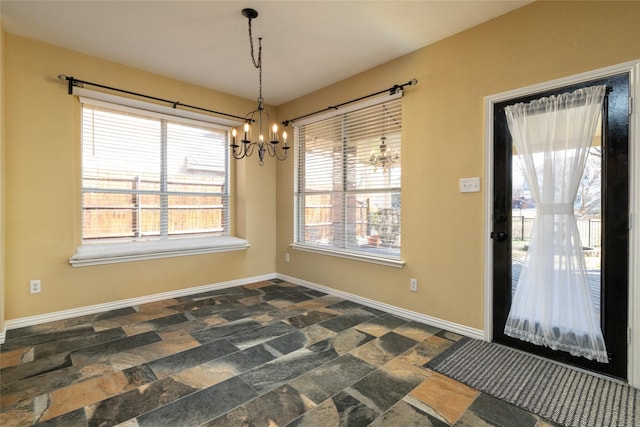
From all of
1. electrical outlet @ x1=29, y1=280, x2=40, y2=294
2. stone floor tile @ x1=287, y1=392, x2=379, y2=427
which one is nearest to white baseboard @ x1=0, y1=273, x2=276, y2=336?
electrical outlet @ x1=29, y1=280, x2=40, y2=294

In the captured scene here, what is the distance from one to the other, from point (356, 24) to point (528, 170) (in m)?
1.89

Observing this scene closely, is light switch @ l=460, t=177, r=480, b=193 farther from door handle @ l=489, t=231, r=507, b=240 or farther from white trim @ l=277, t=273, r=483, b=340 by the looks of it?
white trim @ l=277, t=273, r=483, b=340

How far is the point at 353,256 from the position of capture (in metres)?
3.80

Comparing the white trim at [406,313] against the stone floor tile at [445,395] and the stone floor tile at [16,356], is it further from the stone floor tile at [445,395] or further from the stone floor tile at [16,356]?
the stone floor tile at [16,356]

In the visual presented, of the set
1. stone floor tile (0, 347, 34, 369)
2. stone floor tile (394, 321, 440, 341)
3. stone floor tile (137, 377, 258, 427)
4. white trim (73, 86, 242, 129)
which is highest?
white trim (73, 86, 242, 129)

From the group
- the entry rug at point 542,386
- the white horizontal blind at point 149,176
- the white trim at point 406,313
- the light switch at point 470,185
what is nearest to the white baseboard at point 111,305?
the white horizontal blind at point 149,176

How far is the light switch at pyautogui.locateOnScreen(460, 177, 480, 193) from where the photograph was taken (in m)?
2.73

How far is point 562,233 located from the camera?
2.27 metres

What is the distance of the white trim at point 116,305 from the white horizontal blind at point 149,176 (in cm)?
74

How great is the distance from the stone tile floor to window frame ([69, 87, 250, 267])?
2.13ft

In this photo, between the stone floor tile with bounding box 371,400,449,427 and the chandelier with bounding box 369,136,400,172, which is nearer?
the stone floor tile with bounding box 371,400,449,427

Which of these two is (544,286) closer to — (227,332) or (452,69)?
(452,69)

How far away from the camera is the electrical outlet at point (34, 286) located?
305 cm

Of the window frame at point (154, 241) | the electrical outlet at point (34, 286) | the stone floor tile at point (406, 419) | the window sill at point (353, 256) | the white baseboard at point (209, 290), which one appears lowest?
the stone floor tile at point (406, 419)
